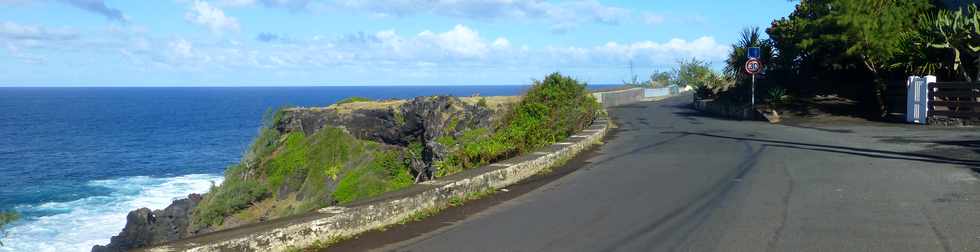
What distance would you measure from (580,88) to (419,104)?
14.8 meters

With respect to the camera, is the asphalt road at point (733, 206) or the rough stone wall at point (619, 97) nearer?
the asphalt road at point (733, 206)

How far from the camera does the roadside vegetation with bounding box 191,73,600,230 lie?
16.8 metres

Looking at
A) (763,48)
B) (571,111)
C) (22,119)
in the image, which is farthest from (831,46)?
(22,119)

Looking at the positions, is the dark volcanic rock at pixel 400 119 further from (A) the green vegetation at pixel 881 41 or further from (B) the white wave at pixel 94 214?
(A) the green vegetation at pixel 881 41

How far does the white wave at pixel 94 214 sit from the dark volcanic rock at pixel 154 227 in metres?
1.38

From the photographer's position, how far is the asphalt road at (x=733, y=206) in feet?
22.2

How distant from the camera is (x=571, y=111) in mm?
16797

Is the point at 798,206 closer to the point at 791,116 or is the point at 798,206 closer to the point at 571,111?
the point at 571,111

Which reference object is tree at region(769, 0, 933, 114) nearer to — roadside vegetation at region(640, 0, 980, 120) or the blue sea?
roadside vegetation at region(640, 0, 980, 120)

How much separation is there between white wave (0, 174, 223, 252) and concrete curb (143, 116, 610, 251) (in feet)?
60.7

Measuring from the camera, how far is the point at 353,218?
6984mm

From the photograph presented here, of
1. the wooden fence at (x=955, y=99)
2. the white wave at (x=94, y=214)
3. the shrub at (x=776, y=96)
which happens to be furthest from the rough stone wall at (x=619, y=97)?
the white wave at (x=94, y=214)

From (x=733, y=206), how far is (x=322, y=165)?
2430 centimetres

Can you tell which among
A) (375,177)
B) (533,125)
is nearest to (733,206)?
(533,125)
